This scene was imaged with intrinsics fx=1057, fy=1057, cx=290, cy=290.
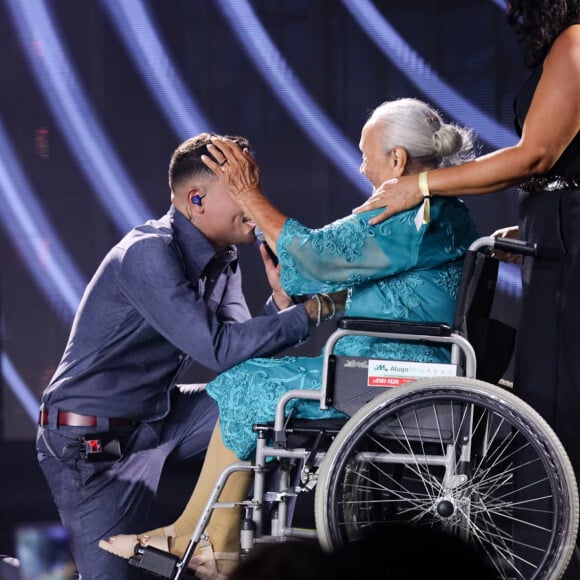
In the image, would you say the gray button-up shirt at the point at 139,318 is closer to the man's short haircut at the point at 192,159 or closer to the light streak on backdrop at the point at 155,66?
the man's short haircut at the point at 192,159

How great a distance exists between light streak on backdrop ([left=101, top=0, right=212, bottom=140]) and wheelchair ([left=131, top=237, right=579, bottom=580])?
7.84 ft

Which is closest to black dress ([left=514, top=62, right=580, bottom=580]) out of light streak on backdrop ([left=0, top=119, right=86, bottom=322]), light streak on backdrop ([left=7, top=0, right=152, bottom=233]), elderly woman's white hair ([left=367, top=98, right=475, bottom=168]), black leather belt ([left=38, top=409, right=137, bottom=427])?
elderly woman's white hair ([left=367, top=98, right=475, bottom=168])

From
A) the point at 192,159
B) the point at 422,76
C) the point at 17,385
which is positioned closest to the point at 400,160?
the point at 192,159

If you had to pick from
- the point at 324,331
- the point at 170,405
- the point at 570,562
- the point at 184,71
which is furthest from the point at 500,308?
the point at 570,562

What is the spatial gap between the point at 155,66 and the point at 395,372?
257 cm

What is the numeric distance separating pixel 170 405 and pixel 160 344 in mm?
162

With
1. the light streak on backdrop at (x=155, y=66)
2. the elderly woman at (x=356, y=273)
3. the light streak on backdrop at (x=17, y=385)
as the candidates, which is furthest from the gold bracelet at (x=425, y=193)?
the light streak on backdrop at (x=17, y=385)

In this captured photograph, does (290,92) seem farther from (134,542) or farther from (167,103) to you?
(134,542)

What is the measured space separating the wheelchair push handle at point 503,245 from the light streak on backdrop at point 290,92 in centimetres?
219

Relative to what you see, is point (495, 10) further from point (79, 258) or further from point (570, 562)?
point (570, 562)

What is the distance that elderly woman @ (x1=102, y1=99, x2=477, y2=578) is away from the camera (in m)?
2.09

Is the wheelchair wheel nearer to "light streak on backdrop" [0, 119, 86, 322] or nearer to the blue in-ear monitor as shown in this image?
the blue in-ear monitor

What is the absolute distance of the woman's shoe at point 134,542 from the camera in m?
2.22

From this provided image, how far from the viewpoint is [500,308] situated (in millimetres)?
4168
